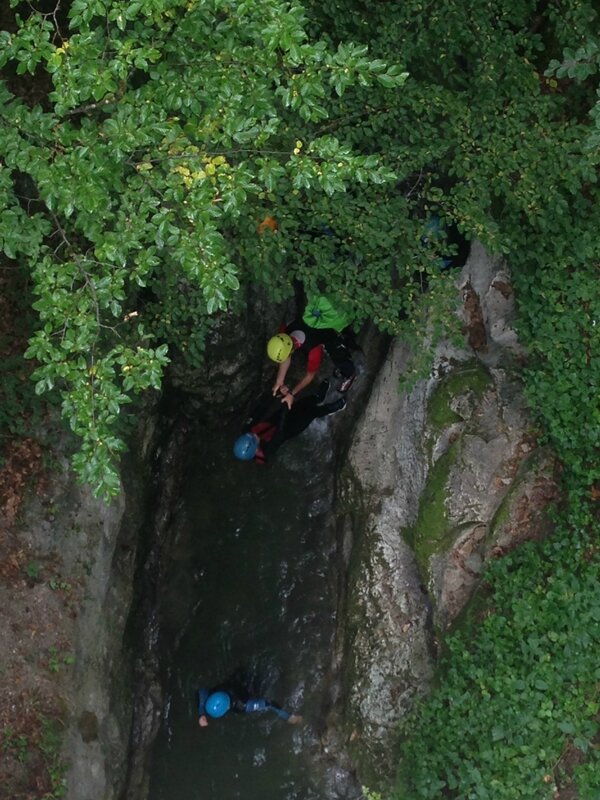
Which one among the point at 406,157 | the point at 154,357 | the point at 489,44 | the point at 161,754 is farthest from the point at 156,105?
the point at 161,754

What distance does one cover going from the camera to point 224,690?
30.0 ft

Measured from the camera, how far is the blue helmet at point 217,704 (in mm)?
8822

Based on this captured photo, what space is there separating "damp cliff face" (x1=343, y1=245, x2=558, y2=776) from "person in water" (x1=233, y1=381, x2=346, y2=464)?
3.35 feet

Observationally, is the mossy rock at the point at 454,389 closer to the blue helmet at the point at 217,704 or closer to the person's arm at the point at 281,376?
the person's arm at the point at 281,376

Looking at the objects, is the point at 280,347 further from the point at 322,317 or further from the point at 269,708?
the point at 269,708

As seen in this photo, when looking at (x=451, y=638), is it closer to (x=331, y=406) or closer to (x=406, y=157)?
(x=331, y=406)

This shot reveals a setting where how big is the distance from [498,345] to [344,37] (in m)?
3.65

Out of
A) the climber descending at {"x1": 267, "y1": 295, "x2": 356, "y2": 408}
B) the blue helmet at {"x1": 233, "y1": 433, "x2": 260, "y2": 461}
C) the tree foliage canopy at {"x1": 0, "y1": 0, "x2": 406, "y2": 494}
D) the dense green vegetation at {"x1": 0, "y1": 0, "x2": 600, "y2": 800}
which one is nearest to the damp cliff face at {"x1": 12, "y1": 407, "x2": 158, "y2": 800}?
the dense green vegetation at {"x1": 0, "y1": 0, "x2": 600, "y2": 800}

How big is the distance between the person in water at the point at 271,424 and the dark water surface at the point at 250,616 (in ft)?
0.99

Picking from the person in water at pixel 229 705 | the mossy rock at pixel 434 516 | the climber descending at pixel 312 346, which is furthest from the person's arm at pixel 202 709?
the climber descending at pixel 312 346

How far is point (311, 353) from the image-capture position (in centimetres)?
958

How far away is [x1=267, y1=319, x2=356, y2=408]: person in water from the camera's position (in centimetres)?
944

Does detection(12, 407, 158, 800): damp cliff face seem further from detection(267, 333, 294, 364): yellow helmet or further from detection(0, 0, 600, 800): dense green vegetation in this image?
detection(267, 333, 294, 364): yellow helmet

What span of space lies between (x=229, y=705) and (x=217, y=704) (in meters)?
0.27
